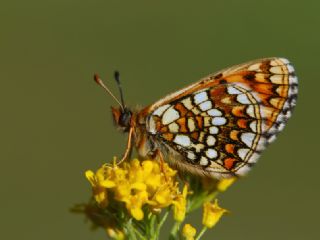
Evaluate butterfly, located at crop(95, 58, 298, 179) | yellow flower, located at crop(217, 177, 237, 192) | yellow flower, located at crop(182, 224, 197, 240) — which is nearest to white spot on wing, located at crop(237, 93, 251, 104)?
butterfly, located at crop(95, 58, 298, 179)

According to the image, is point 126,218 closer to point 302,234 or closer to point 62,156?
point 302,234

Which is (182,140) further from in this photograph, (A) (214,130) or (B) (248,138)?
(B) (248,138)

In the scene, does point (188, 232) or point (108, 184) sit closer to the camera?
point (188, 232)

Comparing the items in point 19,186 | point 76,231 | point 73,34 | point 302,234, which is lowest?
point 302,234

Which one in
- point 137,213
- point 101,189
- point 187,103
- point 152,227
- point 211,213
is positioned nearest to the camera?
point 137,213

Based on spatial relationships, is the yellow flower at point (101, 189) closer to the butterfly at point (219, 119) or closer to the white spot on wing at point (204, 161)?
the butterfly at point (219, 119)

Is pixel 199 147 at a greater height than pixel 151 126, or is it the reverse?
pixel 151 126

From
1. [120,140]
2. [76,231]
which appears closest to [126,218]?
[76,231]

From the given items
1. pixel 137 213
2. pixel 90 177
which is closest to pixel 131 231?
pixel 137 213
